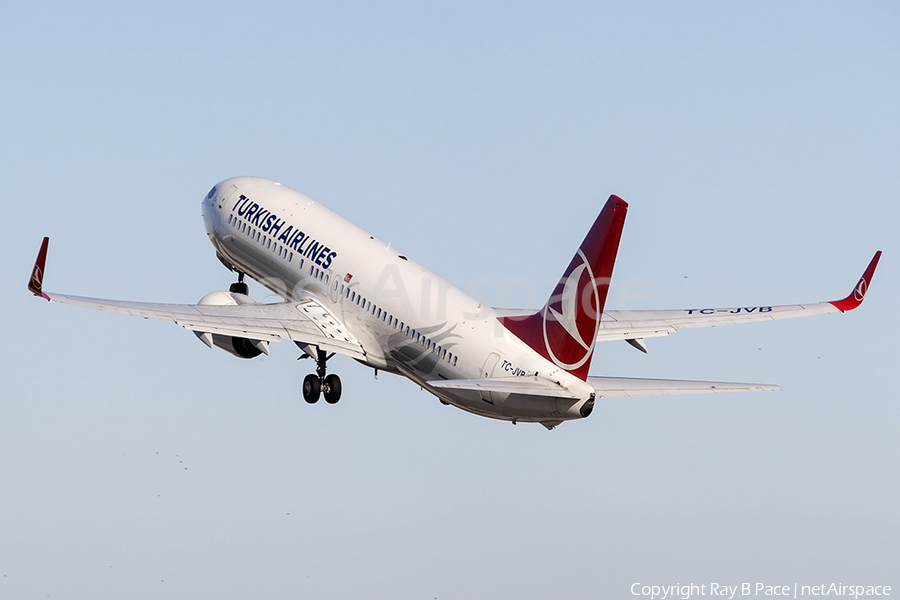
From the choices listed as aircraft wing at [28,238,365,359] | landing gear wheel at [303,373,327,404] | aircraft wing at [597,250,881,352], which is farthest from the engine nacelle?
aircraft wing at [597,250,881,352]

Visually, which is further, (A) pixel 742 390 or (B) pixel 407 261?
(B) pixel 407 261

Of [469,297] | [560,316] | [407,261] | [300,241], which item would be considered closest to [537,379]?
[560,316]

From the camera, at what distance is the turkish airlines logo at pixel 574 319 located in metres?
49.8

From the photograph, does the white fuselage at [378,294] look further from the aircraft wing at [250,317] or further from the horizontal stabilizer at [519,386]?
the aircraft wing at [250,317]

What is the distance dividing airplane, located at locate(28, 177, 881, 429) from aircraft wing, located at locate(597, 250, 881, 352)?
0.05 meters

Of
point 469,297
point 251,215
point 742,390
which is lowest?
point 742,390

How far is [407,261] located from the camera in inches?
2356

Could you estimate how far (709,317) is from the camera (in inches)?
2356

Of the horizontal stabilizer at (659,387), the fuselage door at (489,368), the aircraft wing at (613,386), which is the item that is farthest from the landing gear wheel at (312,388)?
the horizontal stabilizer at (659,387)

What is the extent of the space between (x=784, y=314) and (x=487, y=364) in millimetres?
12978

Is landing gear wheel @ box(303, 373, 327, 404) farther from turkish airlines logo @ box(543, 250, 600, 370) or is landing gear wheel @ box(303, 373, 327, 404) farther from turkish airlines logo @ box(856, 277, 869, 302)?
turkish airlines logo @ box(856, 277, 869, 302)

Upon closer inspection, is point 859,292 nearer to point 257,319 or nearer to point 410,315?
point 410,315

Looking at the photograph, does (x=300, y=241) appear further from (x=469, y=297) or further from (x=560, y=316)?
(x=560, y=316)

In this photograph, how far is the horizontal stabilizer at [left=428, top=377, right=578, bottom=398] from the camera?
48.9 meters
